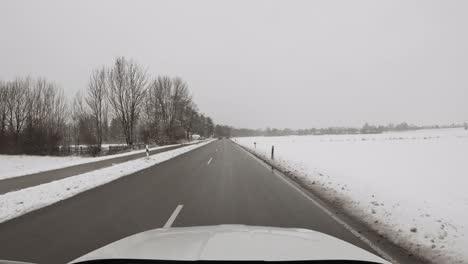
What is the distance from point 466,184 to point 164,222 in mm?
10305

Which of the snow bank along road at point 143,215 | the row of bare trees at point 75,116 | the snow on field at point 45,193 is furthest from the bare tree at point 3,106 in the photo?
the snow bank along road at point 143,215

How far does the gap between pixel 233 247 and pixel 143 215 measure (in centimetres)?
424

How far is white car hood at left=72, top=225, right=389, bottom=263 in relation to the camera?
254cm

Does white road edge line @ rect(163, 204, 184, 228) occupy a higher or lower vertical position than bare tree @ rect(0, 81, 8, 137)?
lower

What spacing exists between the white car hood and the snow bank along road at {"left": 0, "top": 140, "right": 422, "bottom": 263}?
1.75m

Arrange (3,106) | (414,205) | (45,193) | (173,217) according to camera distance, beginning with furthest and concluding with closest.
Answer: (3,106)
(45,193)
(414,205)
(173,217)

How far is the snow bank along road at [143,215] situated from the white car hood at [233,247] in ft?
5.74

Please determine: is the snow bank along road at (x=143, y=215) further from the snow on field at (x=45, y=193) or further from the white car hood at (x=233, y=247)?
the white car hood at (x=233, y=247)

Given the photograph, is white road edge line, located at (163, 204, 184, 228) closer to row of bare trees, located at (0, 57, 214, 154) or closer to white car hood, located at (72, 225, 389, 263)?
white car hood, located at (72, 225, 389, 263)

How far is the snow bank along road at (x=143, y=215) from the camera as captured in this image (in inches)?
185

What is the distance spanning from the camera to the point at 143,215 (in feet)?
21.2

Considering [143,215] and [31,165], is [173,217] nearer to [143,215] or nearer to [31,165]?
[143,215]

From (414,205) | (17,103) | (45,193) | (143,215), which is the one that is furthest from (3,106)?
(414,205)

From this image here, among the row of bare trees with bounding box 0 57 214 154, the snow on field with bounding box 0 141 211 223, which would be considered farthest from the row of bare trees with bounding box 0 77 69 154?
the snow on field with bounding box 0 141 211 223
